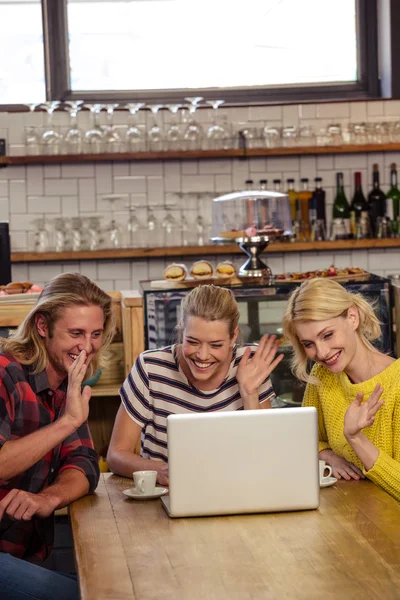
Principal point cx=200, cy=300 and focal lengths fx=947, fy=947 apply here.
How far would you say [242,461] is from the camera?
6.68 feet

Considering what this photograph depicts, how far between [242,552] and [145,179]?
161 inches

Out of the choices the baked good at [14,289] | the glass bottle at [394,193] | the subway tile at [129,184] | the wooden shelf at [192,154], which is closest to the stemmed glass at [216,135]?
the wooden shelf at [192,154]

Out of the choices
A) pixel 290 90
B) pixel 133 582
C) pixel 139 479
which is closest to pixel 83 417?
pixel 139 479

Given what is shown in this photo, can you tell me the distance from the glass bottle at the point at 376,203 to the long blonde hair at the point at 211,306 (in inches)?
124

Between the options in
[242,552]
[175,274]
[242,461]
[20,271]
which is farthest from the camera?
[20,271]

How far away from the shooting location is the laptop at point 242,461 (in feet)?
6.64

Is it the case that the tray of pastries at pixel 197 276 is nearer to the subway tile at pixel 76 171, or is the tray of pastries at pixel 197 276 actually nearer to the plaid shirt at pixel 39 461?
the plaid shirt at pixel 39 461

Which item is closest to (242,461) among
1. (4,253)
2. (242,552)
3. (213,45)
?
(242,552)

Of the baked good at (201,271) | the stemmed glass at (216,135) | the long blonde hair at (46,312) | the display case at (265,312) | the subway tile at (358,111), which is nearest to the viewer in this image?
the long blonde hair at (46,312)

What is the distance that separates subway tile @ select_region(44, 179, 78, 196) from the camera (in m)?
5.67

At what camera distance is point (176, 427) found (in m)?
2.02

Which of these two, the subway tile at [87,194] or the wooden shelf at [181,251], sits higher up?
the subway tile at [87,194]

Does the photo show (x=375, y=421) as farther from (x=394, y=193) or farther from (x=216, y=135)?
(x=394, y=193)

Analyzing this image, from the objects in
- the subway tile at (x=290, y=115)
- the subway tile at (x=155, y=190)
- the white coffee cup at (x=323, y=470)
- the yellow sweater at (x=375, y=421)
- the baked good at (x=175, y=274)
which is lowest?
the white coffee cup at (x=323, y=470)
